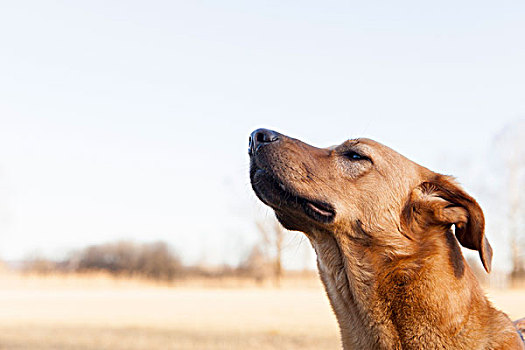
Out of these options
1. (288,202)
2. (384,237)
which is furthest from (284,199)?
(384,237)

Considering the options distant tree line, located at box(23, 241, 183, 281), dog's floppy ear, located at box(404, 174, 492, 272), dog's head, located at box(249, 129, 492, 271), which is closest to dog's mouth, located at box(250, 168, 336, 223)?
dog's head, located at box(249, 129, 492, 271)

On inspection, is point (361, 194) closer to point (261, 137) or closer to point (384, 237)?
point (384, 237)

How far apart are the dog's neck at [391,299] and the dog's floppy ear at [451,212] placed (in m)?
0.10

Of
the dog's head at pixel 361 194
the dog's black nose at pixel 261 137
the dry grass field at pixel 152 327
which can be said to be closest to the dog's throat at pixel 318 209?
the dog's head at pixel 361 194

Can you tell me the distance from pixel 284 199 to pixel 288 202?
0.10 ft

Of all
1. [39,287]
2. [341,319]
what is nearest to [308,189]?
[341,319]

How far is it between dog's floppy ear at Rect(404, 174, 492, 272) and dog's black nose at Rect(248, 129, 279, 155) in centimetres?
91

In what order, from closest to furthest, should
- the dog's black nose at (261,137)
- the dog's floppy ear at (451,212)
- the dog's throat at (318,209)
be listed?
the dog's floppy ear at (451,212) → the dog's throat at (318,209) → the dog's black nose at (261,137)

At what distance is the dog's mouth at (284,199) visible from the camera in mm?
3439

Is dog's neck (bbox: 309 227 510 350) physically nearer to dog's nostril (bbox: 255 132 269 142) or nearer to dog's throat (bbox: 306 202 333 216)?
dog's throat (bbox: 306 202 333 216)

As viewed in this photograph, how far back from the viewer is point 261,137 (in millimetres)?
3562

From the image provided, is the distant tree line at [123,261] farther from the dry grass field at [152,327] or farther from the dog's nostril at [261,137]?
the dog's nostril at [261,137]

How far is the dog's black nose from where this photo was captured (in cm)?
355

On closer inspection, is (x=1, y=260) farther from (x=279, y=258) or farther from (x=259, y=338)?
(x=259, y=338)
